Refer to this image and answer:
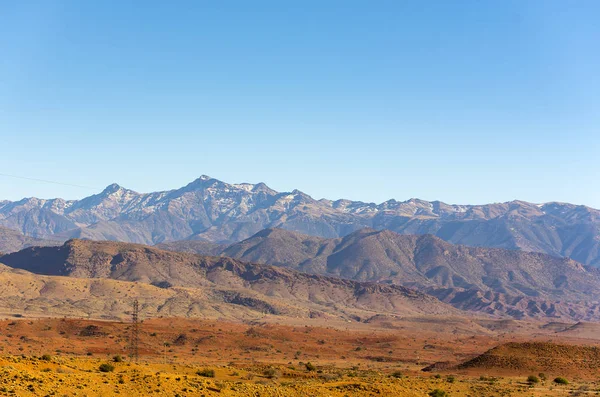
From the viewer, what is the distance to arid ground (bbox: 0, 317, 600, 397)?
129 feet

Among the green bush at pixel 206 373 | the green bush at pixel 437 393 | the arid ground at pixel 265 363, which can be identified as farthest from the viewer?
the green bush at pixel 206 373

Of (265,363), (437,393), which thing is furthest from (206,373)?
(265,363)

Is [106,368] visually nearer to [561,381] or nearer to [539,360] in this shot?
[561,381]

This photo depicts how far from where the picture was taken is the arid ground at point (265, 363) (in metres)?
39.3

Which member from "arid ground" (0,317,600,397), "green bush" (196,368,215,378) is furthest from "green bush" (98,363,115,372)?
"green bush" (196,368,215,378)

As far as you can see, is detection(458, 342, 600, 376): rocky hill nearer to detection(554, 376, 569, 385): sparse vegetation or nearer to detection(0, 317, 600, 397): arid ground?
detection(0, 317, 600, 397): arid ground

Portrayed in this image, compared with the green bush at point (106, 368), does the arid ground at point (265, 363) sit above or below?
below

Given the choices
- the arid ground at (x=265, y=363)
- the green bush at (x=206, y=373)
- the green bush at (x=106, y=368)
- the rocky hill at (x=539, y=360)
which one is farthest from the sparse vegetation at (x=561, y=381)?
the green bush at (x=106, y=368)

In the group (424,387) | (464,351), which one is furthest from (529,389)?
(464,351)

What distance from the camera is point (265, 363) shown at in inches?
3191

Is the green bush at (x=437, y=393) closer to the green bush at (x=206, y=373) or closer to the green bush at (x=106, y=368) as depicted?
the green bush at (x=206, y=373)

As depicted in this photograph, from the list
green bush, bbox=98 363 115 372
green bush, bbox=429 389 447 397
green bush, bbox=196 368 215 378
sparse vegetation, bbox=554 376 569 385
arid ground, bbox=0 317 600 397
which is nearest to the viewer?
arid ground, bbox=0 317 600 397

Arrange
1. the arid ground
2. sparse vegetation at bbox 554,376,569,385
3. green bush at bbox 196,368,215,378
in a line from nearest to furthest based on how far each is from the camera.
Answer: the arid ground
green bush at bbox 196,368,215,378
sparse vegetation at bbox 554,376,569,385

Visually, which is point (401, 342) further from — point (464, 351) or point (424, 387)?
point (424, 387)
